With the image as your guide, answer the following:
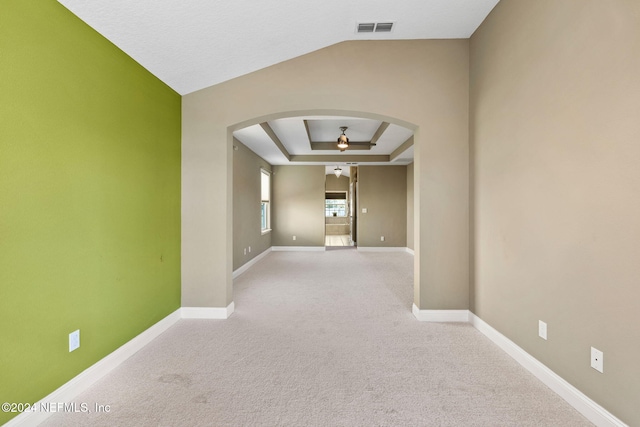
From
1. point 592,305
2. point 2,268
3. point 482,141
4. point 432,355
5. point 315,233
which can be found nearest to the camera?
point 2,268

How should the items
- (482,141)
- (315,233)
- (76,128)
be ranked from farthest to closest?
1. (315,233)
2. (482,141)
3. (76,128)

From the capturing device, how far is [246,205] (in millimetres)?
6008

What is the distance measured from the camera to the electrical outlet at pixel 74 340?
5.99 ft

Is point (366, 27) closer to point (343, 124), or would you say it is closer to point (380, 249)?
point (343, 124)

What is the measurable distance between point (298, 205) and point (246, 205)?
8.41 ft

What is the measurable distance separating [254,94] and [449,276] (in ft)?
9.45

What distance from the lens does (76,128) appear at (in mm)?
1872

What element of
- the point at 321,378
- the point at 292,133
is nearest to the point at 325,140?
the point at 292,133

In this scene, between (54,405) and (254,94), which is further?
(254,94)

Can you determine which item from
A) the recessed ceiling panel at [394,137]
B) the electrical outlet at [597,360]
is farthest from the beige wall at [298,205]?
the electrical outlet at [597,360]

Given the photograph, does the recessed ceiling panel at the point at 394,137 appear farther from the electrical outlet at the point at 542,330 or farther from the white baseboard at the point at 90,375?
the white baseboard at the point at 90,375

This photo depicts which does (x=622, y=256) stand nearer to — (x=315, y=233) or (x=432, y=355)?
(x=432, y=355)

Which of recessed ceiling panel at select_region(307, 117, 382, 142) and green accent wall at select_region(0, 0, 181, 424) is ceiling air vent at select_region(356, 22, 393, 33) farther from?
recessed ceiling panel at select_region(307, 117, 382, 142)

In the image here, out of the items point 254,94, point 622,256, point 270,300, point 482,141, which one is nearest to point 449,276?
point 482,141
